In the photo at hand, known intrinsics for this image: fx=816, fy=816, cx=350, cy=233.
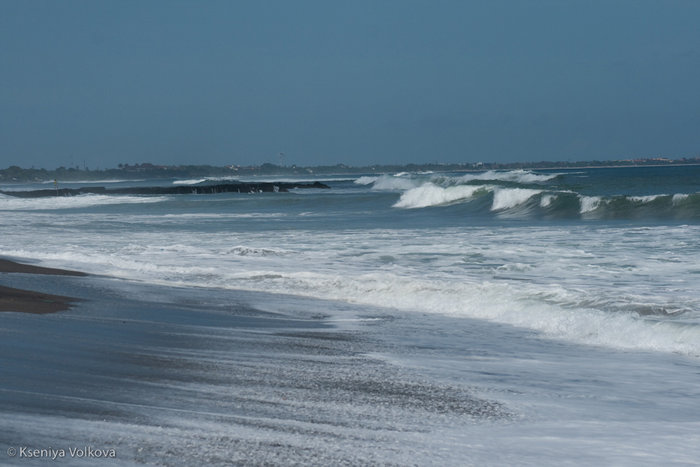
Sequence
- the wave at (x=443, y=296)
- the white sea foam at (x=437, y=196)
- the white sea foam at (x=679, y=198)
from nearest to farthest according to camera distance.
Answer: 1. the wave at (x=443, y=296)
2. the white sea foam at (x=679, y=198)
3. the white sea foam at (x=437, y=196)

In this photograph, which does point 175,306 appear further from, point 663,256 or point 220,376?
point 663,256

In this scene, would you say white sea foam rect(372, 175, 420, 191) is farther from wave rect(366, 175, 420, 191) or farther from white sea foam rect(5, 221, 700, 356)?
white sea foam rect(5, 221, 700, 356)

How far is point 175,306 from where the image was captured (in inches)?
391

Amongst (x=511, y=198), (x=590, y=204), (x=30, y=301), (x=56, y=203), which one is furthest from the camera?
(x=56, y=203)

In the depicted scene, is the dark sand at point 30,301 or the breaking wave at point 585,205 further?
the breaking wave at point 585,205

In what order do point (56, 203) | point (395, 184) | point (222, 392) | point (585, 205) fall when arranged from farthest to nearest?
point (395, 184), point (56, 203), point (585, 205), point (222, 392)

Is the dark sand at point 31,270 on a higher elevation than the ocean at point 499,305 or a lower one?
higher

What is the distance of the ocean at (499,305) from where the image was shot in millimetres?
4562

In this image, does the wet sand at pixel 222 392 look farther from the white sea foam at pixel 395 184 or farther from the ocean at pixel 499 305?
the white sea foam at pixel 395 184

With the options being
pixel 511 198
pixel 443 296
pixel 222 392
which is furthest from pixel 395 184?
pixel 222 392

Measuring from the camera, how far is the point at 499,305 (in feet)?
31.2

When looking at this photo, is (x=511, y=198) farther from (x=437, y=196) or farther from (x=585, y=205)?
(x=437, y=196)

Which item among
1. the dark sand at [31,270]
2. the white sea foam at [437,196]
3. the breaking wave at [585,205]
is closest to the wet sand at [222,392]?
the dark sand at [31,270]

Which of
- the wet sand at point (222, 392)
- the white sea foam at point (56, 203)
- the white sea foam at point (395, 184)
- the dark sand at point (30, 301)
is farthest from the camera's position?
the white sea foam at point (395, 184)
